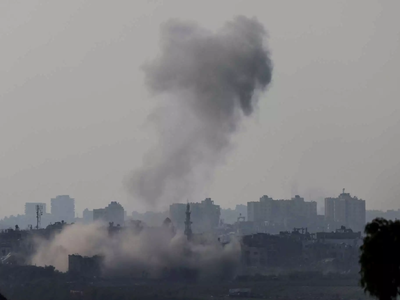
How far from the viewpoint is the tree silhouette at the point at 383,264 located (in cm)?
5547

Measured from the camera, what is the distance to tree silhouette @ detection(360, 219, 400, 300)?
5547 centimetres

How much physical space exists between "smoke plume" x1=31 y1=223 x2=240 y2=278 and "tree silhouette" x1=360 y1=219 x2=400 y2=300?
7720 centimetres

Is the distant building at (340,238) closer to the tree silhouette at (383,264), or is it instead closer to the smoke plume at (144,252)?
the smoke plume at (144,252)

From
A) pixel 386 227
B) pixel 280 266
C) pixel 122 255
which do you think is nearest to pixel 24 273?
pixel 122 255

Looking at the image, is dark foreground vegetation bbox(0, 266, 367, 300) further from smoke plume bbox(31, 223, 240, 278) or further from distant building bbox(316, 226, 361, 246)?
distant building bbox(316, 226, 361, 246)

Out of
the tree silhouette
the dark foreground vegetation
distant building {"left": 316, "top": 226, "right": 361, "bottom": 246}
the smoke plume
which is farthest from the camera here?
distant building {"left": 316, "top": 226, "right": 361, "bottom": 246}

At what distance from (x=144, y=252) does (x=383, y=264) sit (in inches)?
3197

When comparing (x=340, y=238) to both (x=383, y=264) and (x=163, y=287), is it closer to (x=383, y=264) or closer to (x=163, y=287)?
(x=163, y=287)

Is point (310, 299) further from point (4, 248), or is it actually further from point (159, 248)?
point (4, 248)

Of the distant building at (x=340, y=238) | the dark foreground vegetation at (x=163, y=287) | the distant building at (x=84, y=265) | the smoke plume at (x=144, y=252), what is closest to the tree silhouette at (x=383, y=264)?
the dark foreground vegetation at (x=163, y=287)

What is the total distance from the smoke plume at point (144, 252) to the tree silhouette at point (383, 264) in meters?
77.2

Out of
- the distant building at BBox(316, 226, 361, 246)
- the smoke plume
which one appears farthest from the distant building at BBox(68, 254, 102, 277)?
the distant building at BBox(316, 226, 361, 246)

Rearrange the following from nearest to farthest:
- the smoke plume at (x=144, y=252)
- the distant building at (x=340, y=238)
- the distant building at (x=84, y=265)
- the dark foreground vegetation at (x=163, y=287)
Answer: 1. the dark foreground vegetation at (x=163, y=287)
2. the distant building at (x=84, y=265)
3. the smoke plume at (x=144, y=252)
4. the distant building at (x=340, y=238)

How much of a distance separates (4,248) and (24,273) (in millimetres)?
28648
